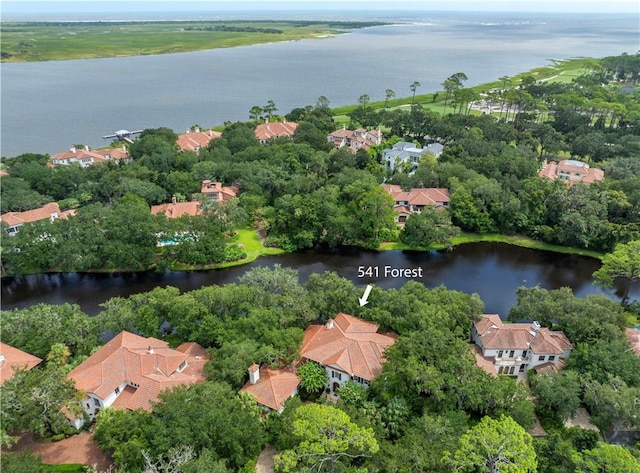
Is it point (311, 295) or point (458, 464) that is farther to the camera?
point (311, 295)

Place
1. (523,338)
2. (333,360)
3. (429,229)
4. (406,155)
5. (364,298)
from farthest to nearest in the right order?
(406,155) < (429,229) < (364,298) < (523,338) < (333,360)

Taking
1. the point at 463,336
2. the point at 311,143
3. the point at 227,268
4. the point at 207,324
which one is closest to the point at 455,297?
the point at 463,336

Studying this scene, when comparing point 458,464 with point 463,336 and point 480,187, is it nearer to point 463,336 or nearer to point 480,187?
point 463,336

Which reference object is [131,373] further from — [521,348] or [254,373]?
[521,348]

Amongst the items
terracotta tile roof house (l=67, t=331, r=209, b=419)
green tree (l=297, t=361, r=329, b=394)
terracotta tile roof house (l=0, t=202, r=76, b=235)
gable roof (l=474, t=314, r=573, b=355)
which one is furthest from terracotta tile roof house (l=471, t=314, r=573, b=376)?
terracotta tile roof house (l=0, t=202, r=76, b=235)

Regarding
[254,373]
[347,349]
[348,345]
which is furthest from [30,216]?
[347,349]

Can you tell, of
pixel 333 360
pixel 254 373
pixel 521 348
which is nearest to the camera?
pixel 254 373

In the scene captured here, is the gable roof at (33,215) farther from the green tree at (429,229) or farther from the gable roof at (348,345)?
the green tree at (429,229)

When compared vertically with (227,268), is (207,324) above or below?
above

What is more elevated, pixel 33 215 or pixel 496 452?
pixel 496 452
